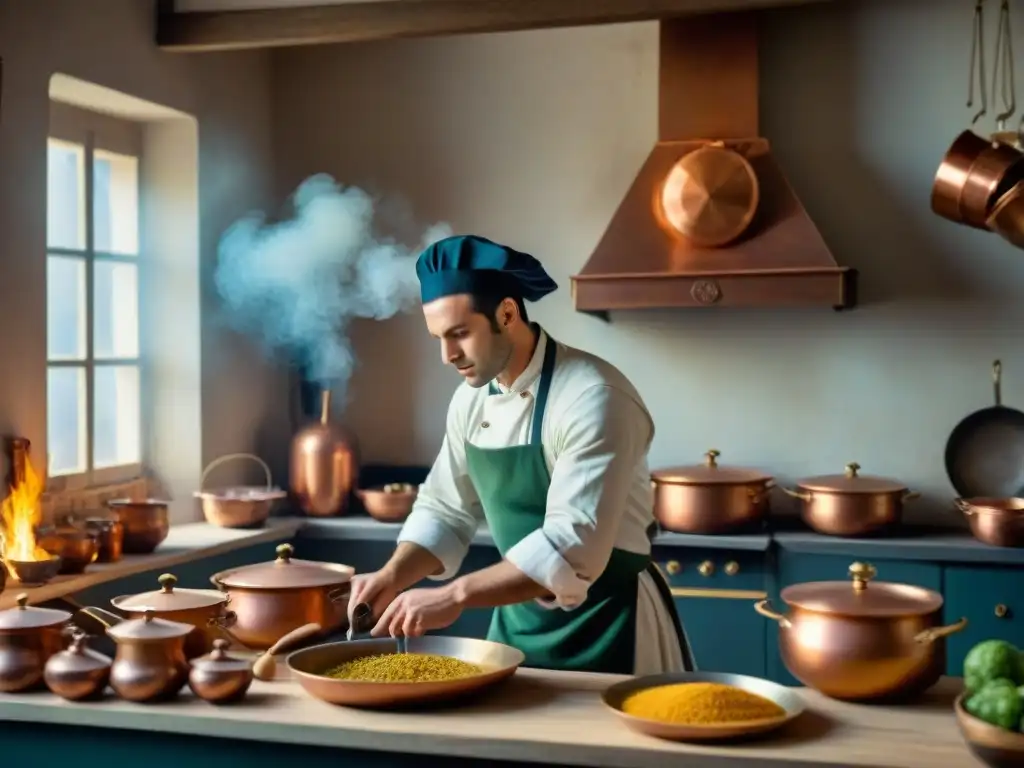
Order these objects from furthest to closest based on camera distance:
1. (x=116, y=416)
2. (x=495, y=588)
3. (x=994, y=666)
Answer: (x=116, y=416), (x=495, y=588), (x=994, y=666)

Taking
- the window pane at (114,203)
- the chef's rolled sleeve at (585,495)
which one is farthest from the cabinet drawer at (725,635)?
the window pane at (114,203)

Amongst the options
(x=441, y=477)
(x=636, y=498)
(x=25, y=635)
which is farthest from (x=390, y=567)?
(x=25, y=635)

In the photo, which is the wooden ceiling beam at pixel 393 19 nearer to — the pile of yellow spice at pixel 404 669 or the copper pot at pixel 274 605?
the copper pot at pixel 274 605

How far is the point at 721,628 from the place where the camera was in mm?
3729

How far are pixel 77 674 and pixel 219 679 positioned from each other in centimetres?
24

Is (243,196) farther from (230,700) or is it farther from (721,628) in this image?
(230,700)

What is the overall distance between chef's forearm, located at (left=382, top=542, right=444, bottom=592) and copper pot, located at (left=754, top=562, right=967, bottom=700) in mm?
782

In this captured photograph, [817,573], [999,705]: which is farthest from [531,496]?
[817,573]

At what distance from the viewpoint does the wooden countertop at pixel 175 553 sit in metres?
2.92

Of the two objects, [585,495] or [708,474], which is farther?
[708,474]

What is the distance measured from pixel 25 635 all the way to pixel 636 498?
1.18 metres

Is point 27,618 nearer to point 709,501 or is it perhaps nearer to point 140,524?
point 140,524

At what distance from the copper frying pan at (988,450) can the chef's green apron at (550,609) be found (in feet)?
6.06

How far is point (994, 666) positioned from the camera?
176 cm
